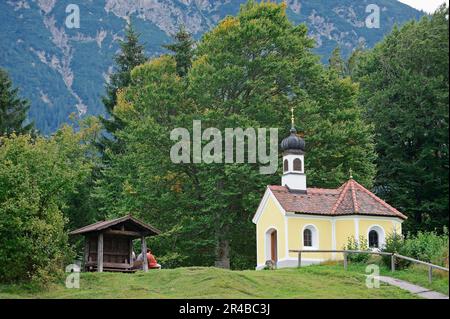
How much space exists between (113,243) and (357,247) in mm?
11480

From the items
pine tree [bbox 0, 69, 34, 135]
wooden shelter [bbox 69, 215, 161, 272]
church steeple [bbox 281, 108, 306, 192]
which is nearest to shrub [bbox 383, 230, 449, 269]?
church steeple [bbox 281, 108, 306, 192]

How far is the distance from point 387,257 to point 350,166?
13.6 meters

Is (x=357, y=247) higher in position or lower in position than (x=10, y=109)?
lower

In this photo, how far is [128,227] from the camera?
114 ft

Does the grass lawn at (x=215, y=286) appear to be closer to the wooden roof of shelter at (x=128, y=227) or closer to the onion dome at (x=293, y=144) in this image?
the wooden roof of shelter at (x=128, y=227)

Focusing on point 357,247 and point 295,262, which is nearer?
point 357,247

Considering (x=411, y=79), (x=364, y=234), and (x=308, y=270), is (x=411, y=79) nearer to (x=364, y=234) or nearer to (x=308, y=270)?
(x=364, y=234)

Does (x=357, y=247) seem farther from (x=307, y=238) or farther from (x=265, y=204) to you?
(x=265, y=204)

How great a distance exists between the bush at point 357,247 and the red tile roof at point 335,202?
1297 millimetres

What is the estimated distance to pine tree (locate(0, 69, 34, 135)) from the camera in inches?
2281

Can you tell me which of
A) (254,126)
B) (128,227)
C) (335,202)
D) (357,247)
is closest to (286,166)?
(335,202)

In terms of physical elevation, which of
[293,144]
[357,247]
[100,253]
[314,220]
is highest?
[293,144]

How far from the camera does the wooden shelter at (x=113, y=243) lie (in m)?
34.0

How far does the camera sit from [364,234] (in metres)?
39.6
